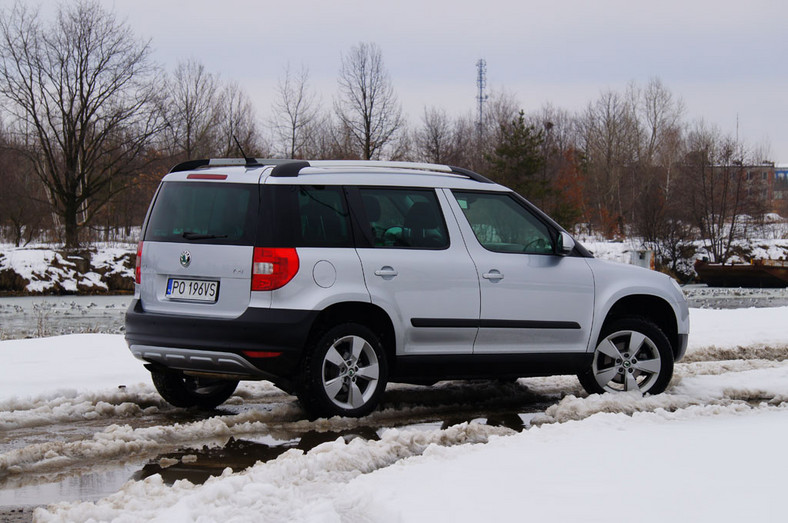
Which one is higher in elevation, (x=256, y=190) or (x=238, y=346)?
(x=256, y=190)

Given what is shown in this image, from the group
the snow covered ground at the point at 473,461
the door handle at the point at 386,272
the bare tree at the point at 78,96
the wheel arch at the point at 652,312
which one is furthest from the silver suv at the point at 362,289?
the bare tree at the point at 78,96

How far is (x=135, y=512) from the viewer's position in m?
4.10

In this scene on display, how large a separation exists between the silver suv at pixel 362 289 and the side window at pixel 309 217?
0.01 meters

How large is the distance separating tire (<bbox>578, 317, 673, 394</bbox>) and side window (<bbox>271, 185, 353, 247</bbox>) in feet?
8.13

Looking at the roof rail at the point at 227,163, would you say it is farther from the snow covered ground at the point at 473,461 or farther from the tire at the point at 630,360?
the tire at the point at 630,360

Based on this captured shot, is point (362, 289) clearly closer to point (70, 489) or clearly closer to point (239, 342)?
point (239, 342)

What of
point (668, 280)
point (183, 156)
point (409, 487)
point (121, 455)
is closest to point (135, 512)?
point (409, 487)

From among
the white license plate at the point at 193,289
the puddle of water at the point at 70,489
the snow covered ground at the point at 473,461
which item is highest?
the white license plate at the point at 193,289

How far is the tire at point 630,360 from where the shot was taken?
304 inches

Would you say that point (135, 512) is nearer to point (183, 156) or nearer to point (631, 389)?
point (631, 389)

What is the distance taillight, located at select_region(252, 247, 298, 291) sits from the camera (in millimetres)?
6266

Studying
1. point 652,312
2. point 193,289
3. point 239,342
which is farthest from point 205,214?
point 652,312

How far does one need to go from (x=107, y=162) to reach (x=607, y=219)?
3798cm

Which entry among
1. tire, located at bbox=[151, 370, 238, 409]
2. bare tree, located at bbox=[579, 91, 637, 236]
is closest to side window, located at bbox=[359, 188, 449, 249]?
tire, located at bbox=[151, 370, 238, 409]
